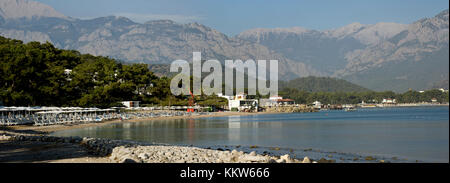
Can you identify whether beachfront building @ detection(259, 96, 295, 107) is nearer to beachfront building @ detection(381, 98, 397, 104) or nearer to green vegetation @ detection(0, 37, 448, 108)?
green vegetation @ detection(0, 37, 448, 108)

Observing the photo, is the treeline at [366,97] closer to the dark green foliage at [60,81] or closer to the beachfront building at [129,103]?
the beachfront building at [129,103]

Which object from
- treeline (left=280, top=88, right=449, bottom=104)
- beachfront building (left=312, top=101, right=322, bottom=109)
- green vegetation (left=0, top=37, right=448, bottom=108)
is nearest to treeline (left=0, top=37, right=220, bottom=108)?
green vegetation (left=0, top=37, right=448, bottom=108)

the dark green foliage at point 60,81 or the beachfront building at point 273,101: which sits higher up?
the dark green foliage at point 60,81

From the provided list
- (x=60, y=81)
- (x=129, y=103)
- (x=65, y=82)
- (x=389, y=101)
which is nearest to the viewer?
(x=60, y=81)

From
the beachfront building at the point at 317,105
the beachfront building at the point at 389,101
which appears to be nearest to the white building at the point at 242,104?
the beachfront building at the point at 317,105

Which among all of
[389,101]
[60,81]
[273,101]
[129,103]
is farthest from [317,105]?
[60,81]

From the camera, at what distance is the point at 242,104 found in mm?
105062

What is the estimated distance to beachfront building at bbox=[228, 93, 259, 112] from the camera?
10081cm

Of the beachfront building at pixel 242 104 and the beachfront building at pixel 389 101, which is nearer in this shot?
the beachfront building at pixel 242 104

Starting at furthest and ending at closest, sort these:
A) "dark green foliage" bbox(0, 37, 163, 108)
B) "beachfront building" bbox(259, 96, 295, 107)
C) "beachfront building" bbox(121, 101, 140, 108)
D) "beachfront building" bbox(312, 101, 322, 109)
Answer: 1. "beachfront building" bbox(312, 101, 322, 109)
2. "beachfront building" bbox(259, 96, 295, 107)
3. "beachfront building" bbox(121, 101, 140, 108)
4. "dark green foliage" bbox(0, 37, 163, 108)

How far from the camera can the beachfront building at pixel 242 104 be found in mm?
100812

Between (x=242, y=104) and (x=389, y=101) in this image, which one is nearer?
(x=242, y=104)

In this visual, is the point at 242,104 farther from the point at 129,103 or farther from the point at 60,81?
the point at 60,81
